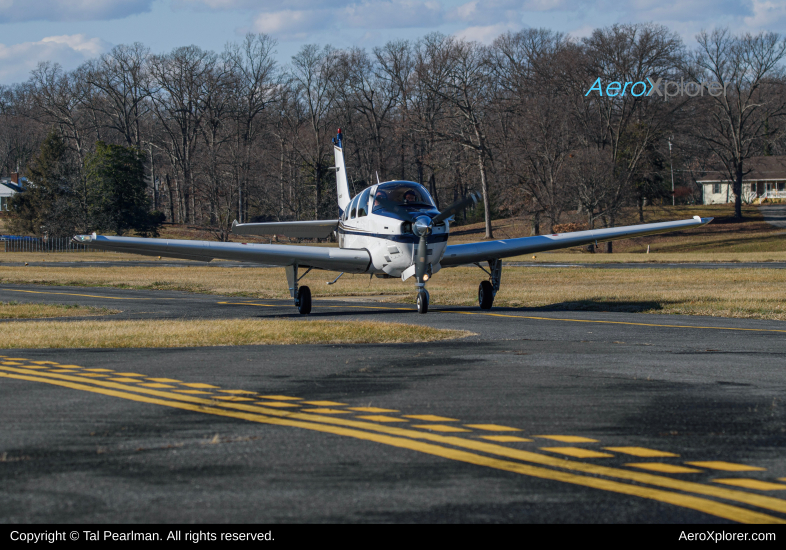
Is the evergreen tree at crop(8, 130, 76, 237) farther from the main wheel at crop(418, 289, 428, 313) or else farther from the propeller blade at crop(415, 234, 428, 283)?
the propeller blade at crop(415, 234, 428, 283)

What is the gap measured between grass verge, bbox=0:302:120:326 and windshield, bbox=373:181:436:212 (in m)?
8.48

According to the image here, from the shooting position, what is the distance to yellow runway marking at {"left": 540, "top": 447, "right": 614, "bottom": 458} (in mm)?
6174

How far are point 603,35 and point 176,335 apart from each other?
58.8m

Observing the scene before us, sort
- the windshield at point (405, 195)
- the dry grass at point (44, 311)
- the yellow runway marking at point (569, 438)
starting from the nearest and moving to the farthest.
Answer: the yellow runway marking at point (569, 438), the windshield at point (405, 195), the dry grass at point (44, 311)

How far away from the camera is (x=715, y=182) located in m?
106

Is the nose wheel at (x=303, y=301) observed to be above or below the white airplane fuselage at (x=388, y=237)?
below

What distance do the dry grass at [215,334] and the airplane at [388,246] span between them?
3702mm

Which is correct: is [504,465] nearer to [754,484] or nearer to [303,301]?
[754,484]

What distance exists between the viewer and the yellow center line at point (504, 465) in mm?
4859

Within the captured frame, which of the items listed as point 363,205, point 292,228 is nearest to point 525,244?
point 363,205

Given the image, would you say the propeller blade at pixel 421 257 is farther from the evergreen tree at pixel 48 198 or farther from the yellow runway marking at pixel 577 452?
the evergreen tree at pixel 48 198

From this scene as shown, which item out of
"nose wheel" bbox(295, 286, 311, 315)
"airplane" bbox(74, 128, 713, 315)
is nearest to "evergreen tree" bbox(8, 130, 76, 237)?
"airplane" bbox(74, 128, 713, 315)

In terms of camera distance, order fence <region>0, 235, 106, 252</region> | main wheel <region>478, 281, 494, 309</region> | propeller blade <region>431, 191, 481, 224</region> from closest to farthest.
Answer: propeller blade <region>431, 191, 481, 224</region> < main wheel <region>478, 281, 494, 309</region> < fence <region>0, 235, 106, 252</region>

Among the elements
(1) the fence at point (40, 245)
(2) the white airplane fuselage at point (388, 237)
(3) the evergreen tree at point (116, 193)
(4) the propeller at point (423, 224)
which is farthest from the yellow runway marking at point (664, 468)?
(3) the evergreen tree at point (116, 193)
